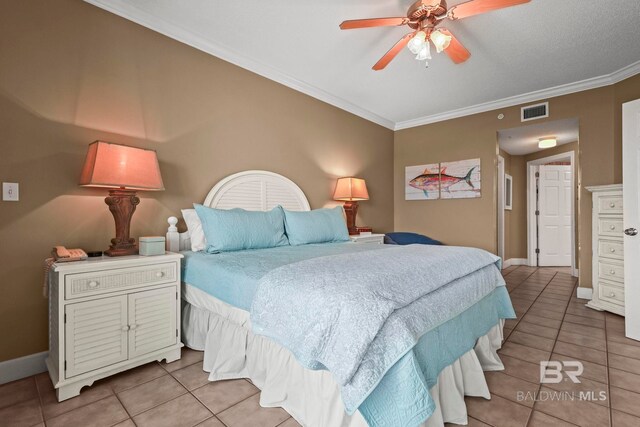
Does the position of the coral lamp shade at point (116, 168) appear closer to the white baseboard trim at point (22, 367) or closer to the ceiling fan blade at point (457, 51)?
the white baseboard trim at point (22, 367)

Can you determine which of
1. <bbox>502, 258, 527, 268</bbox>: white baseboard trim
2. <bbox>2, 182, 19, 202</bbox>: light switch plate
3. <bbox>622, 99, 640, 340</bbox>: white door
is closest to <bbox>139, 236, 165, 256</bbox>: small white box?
<bbox>2, 182, 19, 202</bbox>: light switch plate

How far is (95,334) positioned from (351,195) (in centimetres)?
295

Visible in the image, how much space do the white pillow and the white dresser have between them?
401 cm

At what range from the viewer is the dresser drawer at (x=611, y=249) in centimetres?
309

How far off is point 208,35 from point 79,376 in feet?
8.95

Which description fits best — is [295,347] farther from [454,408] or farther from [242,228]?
[242,228]

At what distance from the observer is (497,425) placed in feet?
4.78

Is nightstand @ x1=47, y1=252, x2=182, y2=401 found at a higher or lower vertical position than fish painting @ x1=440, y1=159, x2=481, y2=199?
lower

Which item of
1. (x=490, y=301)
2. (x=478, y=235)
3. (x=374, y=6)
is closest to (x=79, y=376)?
(x=490, y=301)

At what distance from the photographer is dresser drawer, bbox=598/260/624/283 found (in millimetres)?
3086

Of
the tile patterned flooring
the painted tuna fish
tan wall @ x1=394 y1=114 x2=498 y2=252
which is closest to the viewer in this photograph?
the tile patterned flooring

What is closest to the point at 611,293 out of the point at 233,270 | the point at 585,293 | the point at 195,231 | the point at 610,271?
the point at 610,271

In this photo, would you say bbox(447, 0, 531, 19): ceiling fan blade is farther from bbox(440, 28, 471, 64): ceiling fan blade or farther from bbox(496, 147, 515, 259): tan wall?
bbox(496, 147, 515, 259): tan wall

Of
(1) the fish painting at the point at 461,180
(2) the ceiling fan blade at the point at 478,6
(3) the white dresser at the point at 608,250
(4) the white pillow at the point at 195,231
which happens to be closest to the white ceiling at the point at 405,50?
(2) the ceiling fan blade at the point at 478,6
